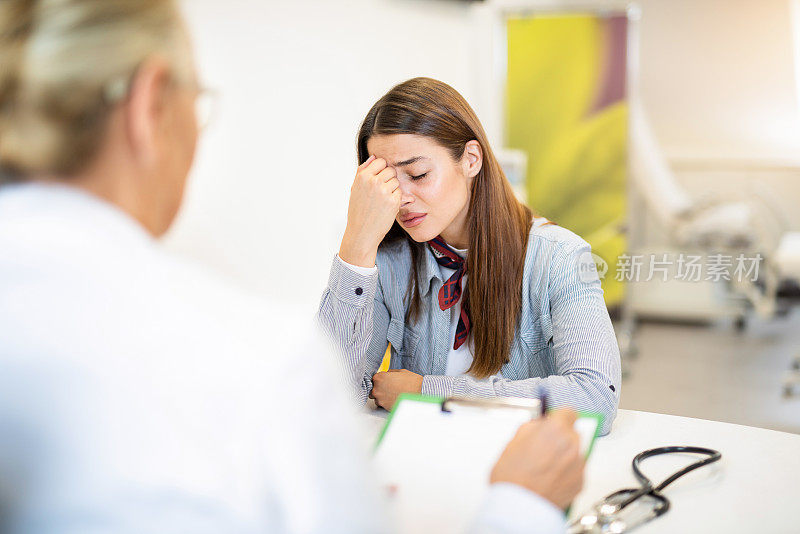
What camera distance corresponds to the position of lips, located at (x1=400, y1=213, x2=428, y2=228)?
4.65 feet

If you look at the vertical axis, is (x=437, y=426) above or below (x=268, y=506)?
below

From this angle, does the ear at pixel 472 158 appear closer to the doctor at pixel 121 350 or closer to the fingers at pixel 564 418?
the fingers at pixel 564 418

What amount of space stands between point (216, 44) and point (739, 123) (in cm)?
408

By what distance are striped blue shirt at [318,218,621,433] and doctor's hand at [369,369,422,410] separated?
0.07ft

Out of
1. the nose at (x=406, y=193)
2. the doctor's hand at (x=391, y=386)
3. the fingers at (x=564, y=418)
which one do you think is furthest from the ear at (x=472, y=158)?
the fingers at (x=564, y=418)

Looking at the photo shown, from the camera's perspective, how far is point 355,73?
280cm

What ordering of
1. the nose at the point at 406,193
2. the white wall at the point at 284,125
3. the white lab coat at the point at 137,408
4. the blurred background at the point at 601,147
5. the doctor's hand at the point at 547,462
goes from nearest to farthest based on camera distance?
1. the white lab coat at the point at 137,408
2. the doctor's hand at the point at 547,462
3. the nose at the point at 406,193
4. the white wall at the point at 284,125
5. the blurred background at the point at 601,147

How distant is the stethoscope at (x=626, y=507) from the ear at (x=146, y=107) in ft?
1.90

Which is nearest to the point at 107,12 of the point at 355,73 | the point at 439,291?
the point at 439,291

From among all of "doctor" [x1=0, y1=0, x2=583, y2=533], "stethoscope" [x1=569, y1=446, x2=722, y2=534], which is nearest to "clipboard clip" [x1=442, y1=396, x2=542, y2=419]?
"stethoscope" [x1=569, y1=446, x2=722, y2=534]

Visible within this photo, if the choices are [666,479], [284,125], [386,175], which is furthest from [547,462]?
[284,125]

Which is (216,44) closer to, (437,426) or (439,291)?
(439,291)

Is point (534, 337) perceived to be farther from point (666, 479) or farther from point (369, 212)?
point (666, 479)

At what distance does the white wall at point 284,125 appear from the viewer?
2.17 metres
